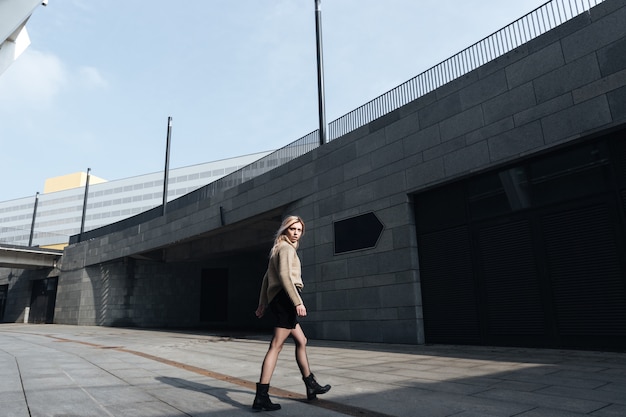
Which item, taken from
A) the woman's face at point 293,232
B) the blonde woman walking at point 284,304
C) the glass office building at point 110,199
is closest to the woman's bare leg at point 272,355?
the blonde woman walking at point 284,304

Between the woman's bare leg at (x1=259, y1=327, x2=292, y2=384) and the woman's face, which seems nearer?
the woman's bare leg at (x1=259, y1=327, x2=292, y2=384)

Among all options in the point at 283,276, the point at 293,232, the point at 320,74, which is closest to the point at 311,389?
the point at 283,276

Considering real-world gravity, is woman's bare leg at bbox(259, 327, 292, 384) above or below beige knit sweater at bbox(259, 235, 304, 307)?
below

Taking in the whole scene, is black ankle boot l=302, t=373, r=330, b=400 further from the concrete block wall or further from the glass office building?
the glass office building

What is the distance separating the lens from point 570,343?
7.36 metres

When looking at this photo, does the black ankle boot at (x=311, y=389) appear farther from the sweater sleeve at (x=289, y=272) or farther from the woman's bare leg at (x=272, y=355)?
the sweater sleeve at (x=289, y=272)

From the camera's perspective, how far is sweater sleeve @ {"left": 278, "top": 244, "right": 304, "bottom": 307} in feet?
12.5

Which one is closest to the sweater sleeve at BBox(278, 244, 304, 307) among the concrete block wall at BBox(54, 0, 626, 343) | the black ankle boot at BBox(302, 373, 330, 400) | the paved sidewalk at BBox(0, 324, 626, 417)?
the black ankle boot at BBox(302, 373, 330, 400)

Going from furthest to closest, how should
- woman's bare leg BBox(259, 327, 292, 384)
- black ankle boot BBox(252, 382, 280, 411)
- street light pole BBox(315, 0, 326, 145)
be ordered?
street light pole BBox(315, 0, 326, 145)
woman's bare leg BBox(259, 327, 292, 384)
black ankle boot BBox(252, 382, 280, 411)

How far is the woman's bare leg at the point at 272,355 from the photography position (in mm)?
3697

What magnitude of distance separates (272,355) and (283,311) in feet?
1.34

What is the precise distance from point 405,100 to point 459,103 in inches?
73.6

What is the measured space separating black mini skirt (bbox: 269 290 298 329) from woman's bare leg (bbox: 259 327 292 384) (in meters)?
0.06

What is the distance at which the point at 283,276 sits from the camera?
3857mm
